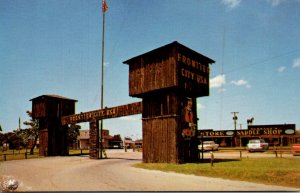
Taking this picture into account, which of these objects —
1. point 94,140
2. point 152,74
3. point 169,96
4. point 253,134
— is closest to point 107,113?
point 94,140

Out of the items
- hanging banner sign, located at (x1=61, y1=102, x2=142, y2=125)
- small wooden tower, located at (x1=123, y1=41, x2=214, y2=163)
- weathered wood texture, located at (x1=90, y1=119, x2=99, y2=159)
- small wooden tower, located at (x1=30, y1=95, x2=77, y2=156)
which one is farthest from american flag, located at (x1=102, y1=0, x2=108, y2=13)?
small wooden tower, located at (x1=30, y1=95, x2=77, y2=156)

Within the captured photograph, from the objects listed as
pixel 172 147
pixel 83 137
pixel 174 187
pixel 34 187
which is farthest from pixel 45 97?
pixel 83 137

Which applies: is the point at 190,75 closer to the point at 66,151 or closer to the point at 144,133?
the point at 144,133

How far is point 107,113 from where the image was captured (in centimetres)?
3403

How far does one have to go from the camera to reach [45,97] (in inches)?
1722

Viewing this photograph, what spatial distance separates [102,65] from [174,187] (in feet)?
107

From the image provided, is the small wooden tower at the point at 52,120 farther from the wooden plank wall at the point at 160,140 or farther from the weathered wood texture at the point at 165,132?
the wooden plank wall at the point at 160,140

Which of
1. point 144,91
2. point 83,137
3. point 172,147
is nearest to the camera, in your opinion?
point 172,147

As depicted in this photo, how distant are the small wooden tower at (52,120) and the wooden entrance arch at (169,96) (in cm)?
1832

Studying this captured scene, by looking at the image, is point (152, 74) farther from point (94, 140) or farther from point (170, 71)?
point (94, 140)

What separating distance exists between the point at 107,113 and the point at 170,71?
12.2 m

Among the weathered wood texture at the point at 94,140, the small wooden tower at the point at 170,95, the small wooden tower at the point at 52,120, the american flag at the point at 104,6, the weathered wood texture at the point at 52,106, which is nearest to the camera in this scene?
the small wooden tower at the point at 170,95

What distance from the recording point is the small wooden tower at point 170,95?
969 inches

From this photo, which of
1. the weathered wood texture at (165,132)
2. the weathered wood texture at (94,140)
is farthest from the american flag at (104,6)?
the weathered wood texture at (165,132)
